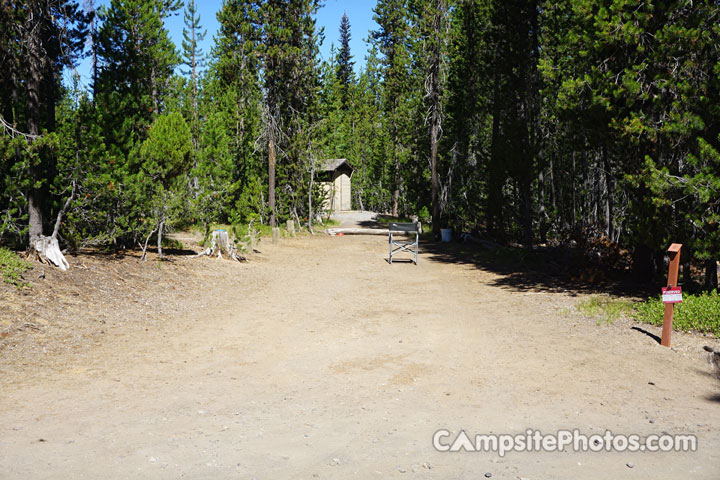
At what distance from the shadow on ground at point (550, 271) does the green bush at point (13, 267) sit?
10040 millimetres

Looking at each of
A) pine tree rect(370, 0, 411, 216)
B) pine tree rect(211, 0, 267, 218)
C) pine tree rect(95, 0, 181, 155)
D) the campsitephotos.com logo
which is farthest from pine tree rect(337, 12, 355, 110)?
the campsitephotos.com logo

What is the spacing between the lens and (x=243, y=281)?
13.1 meters

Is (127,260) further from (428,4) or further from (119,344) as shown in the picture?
(428,4)

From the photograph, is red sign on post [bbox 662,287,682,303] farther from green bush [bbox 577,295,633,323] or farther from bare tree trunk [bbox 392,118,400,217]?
bare tree trunk [bbox 392,118,400,217]

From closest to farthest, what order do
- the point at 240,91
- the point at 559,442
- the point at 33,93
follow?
the point at 559,442 < the point at 33,93 < the point at 240,91

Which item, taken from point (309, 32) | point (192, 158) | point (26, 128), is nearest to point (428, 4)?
point (309, 32)

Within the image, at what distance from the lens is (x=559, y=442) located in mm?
4418

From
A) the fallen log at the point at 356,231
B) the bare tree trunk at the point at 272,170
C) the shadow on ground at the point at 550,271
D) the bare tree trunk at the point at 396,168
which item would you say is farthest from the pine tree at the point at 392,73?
the shadow on ground at the point at 550,271

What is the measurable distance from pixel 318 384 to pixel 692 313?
6164 mm

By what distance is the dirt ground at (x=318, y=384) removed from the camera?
13.3ft

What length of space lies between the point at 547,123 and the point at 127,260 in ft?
68.5

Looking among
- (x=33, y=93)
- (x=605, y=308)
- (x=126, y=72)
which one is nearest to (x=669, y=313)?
(x=605, y=308)

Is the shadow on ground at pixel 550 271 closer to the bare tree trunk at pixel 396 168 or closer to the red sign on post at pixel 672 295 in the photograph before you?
the red sign on post at pixel 672 295

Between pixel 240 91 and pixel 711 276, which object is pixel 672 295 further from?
pixel 240 91
